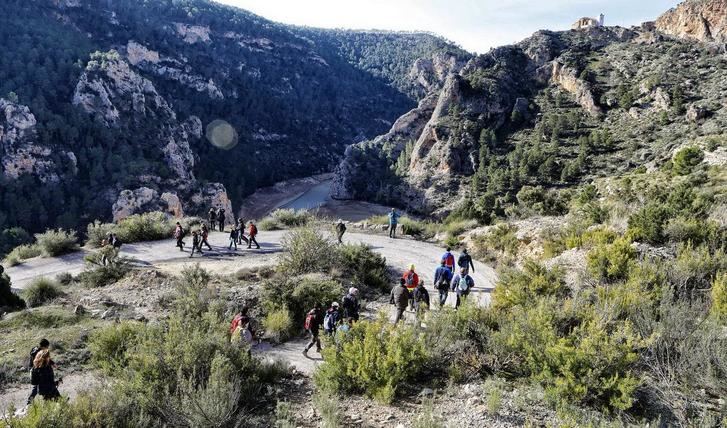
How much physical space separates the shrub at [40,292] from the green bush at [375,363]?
32.1ft

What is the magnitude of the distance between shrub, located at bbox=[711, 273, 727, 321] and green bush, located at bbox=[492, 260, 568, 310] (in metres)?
2.32

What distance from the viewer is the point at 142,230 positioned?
18578mm

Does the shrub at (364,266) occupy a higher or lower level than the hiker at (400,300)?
lower

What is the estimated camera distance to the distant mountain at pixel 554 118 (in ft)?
126

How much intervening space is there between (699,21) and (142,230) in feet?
238

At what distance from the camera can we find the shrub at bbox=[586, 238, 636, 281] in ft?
28.1

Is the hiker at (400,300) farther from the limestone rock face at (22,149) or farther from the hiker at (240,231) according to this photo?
the limestone rock face at (22,149)

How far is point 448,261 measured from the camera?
11.5 metres

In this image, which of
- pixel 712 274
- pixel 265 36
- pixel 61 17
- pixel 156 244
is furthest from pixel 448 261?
pixel 265 36

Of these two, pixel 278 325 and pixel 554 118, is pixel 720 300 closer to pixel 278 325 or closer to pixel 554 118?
pixel 278 325

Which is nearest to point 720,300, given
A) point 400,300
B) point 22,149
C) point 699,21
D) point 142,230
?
point 400,300

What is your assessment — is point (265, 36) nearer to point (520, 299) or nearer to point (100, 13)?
point (100, 13)

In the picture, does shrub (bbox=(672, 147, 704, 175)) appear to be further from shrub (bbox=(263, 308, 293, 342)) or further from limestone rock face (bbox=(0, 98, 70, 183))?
limestone rock face (bbox=(0, 98, 70, 183))

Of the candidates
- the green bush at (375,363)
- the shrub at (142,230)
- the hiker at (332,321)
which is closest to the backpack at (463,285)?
the hiker at (332,321)
